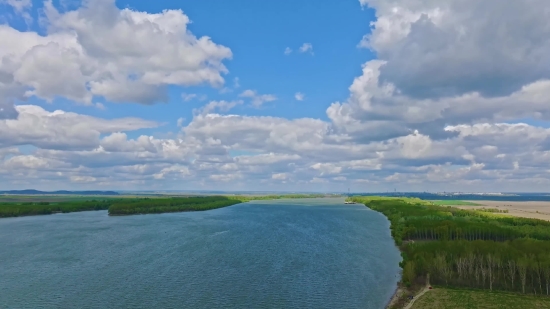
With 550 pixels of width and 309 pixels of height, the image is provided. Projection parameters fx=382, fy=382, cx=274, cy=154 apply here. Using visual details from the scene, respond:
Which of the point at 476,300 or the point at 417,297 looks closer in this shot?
the point at 476,300

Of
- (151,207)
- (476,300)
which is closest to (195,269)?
(476,300)

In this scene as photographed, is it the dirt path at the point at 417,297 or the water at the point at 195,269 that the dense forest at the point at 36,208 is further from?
the dirt path at the point at 417,297

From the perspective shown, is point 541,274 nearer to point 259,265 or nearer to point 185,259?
point 259,265

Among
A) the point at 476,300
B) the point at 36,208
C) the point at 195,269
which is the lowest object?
the point at 195,269

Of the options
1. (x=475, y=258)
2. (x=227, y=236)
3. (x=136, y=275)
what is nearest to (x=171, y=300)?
(x=136, y=275)

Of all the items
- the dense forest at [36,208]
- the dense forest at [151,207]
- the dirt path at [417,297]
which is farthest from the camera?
the dense forest at [151,207]

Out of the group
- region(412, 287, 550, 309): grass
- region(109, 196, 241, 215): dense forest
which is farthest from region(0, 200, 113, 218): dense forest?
region(412, 287, 550, 309): grass

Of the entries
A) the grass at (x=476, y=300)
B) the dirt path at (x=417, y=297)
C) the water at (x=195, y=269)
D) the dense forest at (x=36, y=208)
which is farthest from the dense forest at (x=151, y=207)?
the grass at (x=476, y=300)

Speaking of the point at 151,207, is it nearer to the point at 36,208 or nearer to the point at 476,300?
the point at 36,208
